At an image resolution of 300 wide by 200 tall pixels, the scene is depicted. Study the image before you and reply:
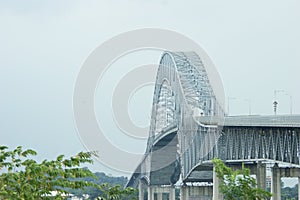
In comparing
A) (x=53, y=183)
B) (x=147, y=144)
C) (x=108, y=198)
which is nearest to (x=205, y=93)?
(x=147, y=144)

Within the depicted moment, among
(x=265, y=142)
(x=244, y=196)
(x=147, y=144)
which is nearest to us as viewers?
(x=244, y=196)

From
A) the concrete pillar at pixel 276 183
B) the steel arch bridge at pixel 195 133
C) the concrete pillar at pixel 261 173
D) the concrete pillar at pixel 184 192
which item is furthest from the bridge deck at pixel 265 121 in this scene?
the concrete pillar at pixel 184 192

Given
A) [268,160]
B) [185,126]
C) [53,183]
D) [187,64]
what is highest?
[187,64]

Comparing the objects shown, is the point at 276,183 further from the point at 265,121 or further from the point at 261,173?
the point at 265,121

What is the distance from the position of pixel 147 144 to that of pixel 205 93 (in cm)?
3314

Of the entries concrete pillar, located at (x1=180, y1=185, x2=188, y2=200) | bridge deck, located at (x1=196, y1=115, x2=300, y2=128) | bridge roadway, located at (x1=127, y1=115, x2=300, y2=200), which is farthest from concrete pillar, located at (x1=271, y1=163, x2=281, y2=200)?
concrete pillar, located at (x1=180, y1=185, x2=188, y2=200)

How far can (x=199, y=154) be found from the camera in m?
97.2

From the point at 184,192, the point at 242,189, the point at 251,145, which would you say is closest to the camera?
the point at 242,189

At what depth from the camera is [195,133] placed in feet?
331

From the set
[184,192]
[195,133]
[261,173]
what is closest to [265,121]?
[261,173]

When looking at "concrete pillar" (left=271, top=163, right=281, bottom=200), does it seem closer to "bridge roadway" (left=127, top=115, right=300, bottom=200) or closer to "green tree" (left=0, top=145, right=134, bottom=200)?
"bridge roadway" (left=127, top=115, right=300, bottom=200)

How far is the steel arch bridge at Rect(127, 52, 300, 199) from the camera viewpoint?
250 ft

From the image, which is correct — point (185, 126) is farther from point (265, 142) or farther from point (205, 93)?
point (265, 142)

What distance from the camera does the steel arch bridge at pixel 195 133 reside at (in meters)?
76.3
